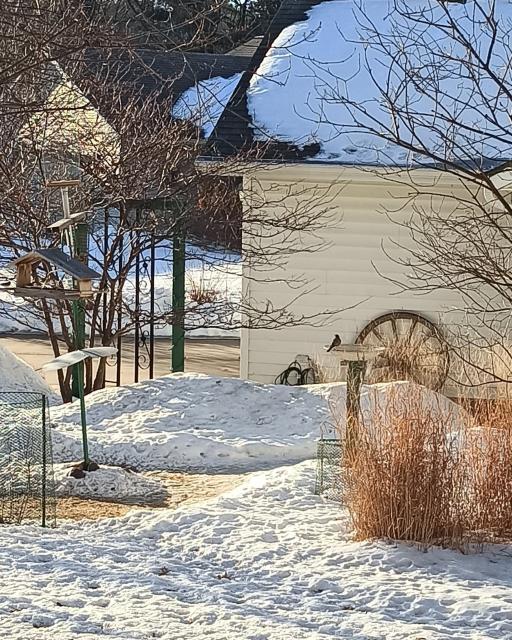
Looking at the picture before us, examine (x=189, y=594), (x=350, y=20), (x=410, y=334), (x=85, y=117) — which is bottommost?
(x=189, y=594)

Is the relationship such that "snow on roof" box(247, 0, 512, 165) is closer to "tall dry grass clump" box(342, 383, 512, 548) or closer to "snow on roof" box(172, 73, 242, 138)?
"snow on roof" box(172, 73, 242, 138)

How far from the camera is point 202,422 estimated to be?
389 inches

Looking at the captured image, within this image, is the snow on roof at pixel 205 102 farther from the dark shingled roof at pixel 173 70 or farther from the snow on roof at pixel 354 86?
the snow on roof at pixel 354 86

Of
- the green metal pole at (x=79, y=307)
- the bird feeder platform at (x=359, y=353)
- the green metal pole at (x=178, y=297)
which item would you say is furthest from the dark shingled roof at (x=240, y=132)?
the bird feeder platform at (x=359, y=353)

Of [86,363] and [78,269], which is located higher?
[78,269]

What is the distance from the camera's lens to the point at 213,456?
354 inches

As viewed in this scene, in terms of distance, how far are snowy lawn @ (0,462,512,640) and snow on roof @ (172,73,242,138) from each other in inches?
215

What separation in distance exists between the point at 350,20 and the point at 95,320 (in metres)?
5.36

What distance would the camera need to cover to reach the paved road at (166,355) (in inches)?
574

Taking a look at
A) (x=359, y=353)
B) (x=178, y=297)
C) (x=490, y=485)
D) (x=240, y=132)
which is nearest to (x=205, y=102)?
(x=240, y=132)

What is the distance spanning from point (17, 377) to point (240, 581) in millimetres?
7134

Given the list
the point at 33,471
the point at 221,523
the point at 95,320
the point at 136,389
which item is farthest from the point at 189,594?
the point at 95,320

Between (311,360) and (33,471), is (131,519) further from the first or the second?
(311,360)

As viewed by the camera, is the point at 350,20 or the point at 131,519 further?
the point at 350,20
